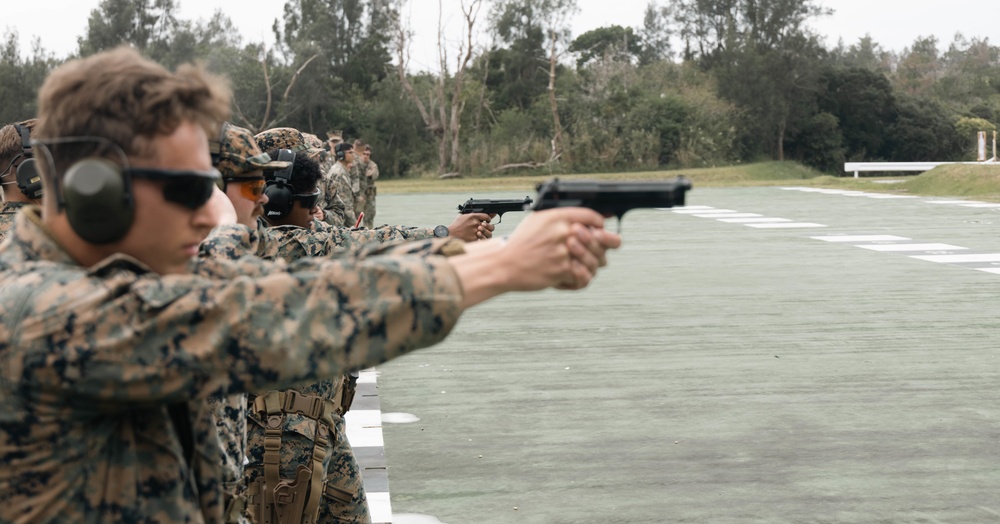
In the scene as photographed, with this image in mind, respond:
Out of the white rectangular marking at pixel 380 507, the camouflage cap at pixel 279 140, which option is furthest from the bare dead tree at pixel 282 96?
the white rectangular marking at pixel 380 507

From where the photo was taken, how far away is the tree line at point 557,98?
5594 centimetres

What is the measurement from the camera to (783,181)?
46.5 m

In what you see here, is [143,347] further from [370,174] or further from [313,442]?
[370,174]

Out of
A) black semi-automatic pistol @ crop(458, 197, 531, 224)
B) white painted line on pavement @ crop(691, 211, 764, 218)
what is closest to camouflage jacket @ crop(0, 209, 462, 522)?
black semi-automatic pistol @ crop(458, 197, 531, 224)

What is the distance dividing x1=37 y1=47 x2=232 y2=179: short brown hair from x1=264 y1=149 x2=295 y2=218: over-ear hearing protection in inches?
127

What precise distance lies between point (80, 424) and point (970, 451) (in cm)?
608

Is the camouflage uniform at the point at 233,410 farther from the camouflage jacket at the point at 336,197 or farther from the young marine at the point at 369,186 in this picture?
the young marine at the point at 369,186

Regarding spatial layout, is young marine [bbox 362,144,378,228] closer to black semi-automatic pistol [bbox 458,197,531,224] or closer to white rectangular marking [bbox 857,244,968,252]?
white rectangular marking [bbox 857,244,968,252]

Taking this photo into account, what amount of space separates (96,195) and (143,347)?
0.88 ft

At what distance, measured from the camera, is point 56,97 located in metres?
2.23

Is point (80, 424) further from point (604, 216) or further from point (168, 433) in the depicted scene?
point (604, 216)

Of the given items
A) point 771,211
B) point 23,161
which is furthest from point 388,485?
point 771,211

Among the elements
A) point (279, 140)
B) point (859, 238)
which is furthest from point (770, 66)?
point (279, 140)

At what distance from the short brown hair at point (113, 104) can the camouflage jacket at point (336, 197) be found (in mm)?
8534
